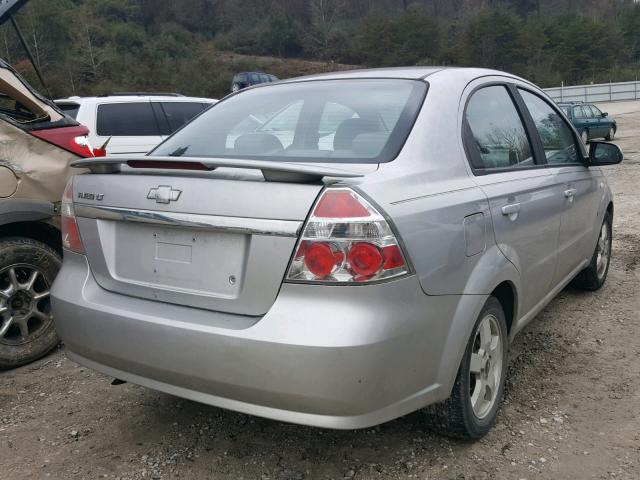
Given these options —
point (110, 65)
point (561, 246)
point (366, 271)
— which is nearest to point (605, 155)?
point (561, 246)

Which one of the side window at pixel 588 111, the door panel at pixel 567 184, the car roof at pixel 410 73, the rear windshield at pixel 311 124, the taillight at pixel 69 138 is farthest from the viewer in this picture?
the side window at pixel 588 111

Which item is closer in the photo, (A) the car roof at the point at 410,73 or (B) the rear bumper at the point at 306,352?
(B) the rear bumper at the point at 306,352

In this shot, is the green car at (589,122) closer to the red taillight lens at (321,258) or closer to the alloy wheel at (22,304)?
the alloy wheel at (22,304)

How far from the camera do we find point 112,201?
244 centimetres

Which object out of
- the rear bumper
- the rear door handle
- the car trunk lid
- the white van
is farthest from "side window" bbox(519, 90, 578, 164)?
the white van

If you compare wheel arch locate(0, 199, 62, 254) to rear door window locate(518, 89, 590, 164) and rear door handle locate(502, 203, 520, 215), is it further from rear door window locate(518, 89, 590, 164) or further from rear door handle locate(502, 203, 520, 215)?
rear door window locate(518, 89, 590, 164)

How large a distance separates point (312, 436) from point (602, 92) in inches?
1972

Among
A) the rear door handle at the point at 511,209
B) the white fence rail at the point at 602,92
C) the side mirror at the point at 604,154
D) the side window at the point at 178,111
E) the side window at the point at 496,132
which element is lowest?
the white fence rail at the point at 602,92

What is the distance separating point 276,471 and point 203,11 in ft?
336

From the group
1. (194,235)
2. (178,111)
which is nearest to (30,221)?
(194,235)

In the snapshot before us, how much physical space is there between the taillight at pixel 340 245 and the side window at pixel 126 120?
260 inches

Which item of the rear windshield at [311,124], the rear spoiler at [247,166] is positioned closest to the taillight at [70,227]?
the rear spoiler at [247,166]

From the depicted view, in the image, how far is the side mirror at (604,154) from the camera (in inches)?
161

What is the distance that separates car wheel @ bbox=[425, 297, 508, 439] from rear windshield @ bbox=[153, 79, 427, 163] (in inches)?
34.4
